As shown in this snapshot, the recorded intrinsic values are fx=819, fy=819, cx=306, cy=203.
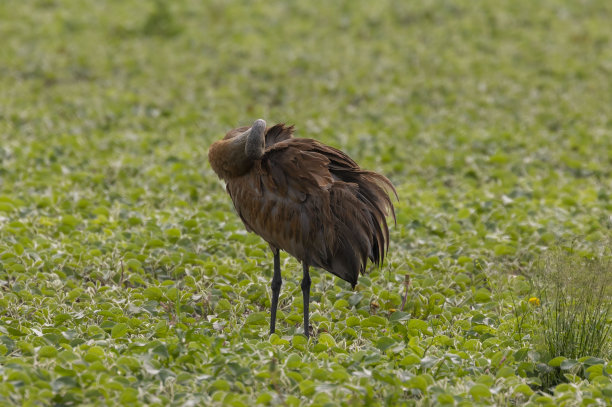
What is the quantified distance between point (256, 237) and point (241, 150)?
Answer: 162 centimetres

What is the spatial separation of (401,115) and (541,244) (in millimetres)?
3760

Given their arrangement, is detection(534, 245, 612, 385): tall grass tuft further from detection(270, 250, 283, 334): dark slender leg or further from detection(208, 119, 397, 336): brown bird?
detection(270, 250, 283, 334): dark slender leg

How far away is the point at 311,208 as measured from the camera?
201 inches

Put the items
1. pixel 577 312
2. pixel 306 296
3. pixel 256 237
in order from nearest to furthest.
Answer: pixel 577 312
pixel 306 296
pixel 256 237

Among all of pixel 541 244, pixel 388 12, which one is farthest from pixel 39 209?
pixel 388 12

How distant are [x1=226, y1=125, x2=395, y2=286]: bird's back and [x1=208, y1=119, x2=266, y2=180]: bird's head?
55 mm

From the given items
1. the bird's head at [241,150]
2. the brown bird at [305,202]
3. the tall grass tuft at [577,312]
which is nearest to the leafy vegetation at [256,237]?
the tall grass tuft at [577,312]

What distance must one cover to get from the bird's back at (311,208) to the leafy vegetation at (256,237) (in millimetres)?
516

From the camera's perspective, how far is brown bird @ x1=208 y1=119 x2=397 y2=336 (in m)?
5.10

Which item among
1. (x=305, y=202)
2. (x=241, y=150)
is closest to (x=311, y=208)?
(x=305, y=202)

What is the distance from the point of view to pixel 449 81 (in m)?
11.0

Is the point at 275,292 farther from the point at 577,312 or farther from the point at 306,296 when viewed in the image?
the point at 577,312

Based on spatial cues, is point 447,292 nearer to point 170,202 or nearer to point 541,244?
point 541,244

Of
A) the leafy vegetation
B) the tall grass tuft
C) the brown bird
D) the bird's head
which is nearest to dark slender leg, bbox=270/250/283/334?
the brown bird
